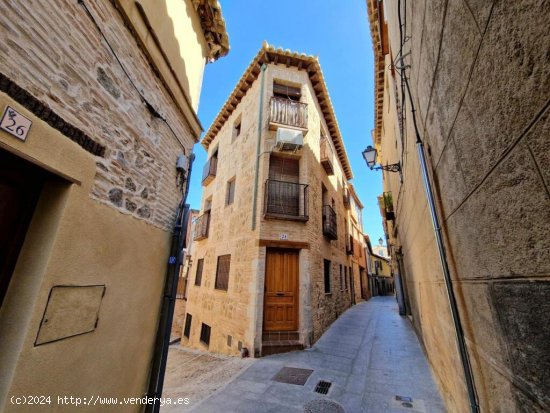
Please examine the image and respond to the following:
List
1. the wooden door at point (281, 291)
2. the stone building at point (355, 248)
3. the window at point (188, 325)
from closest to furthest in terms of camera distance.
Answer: the wooden door at point (281, 291)
the window at point (188, 325)
the stone building at point (355, 248)

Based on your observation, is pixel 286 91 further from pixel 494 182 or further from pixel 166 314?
pixel 494 182

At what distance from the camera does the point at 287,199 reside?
321 inches

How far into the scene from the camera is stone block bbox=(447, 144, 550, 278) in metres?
0.89

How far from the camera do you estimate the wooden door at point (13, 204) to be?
1.67 metres

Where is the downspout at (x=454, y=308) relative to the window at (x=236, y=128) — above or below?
below

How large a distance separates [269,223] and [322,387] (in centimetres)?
427

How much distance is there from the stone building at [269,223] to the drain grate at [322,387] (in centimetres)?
211

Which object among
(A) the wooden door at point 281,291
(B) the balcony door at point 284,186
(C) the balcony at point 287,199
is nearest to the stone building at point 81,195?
(A) the wooden door at point 281,291

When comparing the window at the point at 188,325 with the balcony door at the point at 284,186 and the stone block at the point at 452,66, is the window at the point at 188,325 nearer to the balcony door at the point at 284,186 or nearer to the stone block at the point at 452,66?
the balcony door at the point at 284,186

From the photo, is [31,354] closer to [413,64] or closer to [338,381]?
[413,64]

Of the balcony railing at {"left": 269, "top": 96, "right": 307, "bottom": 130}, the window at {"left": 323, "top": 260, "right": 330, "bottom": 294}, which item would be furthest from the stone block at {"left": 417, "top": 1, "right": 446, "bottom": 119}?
the window at {"left": 323, "top": 260, "right": 330, "bottom": 294}

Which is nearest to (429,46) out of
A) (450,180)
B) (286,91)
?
(450,180)

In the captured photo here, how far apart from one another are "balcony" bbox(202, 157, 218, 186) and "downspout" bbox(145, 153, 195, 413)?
7.98 meters

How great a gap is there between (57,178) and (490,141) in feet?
9.48
